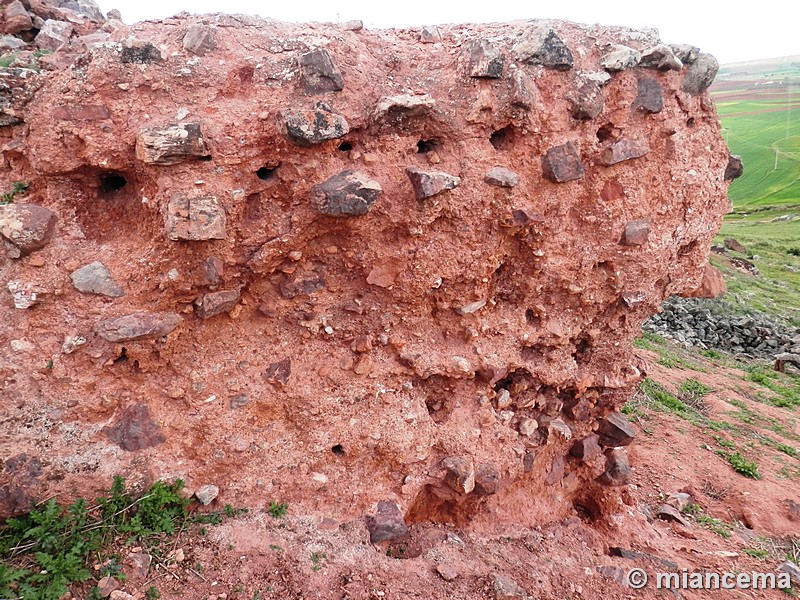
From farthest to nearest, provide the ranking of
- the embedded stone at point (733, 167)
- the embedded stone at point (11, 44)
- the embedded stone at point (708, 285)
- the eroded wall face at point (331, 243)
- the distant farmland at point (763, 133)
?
the distant farmland at point (763, 133) → the embedded stone at point (708, 285) → the embedded stone at point (733, 167) → the embedded stone at point (11, 44) → the eroded wall face at point (331, 243)

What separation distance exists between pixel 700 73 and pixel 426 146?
2.30 metres

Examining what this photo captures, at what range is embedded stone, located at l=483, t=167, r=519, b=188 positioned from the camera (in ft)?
12.3

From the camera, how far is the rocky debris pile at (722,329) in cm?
1446

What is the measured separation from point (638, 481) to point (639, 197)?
142 inches

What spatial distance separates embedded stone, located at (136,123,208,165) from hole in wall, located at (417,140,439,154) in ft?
4.75

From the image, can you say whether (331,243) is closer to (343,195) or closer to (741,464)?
(343,195)

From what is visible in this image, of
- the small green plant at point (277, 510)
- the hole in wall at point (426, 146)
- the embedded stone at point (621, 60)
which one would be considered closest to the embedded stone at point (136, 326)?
the small green plant at point (277, 510)

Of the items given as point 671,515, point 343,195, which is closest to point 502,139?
point 343,195

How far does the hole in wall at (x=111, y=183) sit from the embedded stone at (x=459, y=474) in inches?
119

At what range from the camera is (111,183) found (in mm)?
3631

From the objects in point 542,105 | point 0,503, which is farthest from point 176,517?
point 542,105

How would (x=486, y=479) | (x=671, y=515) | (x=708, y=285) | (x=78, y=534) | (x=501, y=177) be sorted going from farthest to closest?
(x=671, y=515), (x=708, y=285), (x=486, y=479), (x=501, y=177), (x=78, y=534)

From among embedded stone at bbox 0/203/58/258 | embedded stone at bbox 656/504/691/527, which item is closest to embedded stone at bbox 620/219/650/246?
embedded stone at bbox 656/504/691/527

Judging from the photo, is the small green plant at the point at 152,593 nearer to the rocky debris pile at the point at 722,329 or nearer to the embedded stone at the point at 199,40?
the embedded stone at the point at 199,40
